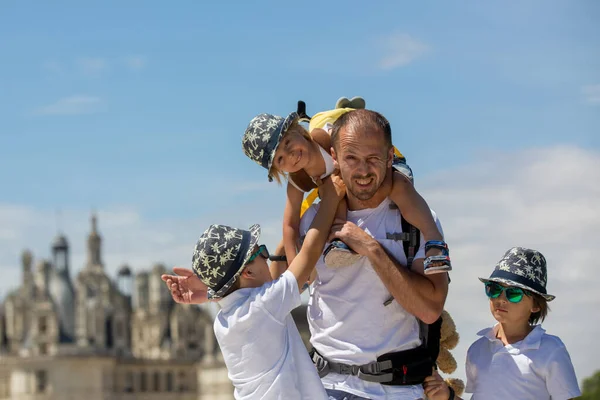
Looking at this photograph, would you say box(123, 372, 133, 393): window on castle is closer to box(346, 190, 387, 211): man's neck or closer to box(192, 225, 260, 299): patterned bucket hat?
box(346, 190, 387, 211): man's neck

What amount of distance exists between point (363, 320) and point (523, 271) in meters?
1.03

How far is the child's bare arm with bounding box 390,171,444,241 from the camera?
239 inches

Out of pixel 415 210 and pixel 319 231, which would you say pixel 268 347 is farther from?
pixel 415 210

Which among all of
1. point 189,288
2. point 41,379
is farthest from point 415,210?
point 41,379

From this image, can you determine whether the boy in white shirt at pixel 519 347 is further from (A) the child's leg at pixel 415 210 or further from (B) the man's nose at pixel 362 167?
(B) the man's nose at pixel 362 167

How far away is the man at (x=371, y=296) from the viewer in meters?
6.00

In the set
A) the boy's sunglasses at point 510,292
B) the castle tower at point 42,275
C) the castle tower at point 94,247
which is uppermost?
the castle tower at point 94,247

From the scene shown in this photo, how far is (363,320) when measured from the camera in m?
6.07

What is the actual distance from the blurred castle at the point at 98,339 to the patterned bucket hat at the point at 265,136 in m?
80.0

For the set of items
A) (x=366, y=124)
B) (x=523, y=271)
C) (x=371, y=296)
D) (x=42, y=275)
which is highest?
(x=42, y=275)

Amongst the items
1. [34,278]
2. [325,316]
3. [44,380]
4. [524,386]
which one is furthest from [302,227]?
[34,278]

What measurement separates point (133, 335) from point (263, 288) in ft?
288

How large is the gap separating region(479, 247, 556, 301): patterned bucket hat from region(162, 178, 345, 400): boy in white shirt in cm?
109

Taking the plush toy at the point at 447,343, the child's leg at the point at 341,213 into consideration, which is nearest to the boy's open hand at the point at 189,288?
the child's leg at the point at 341,213
